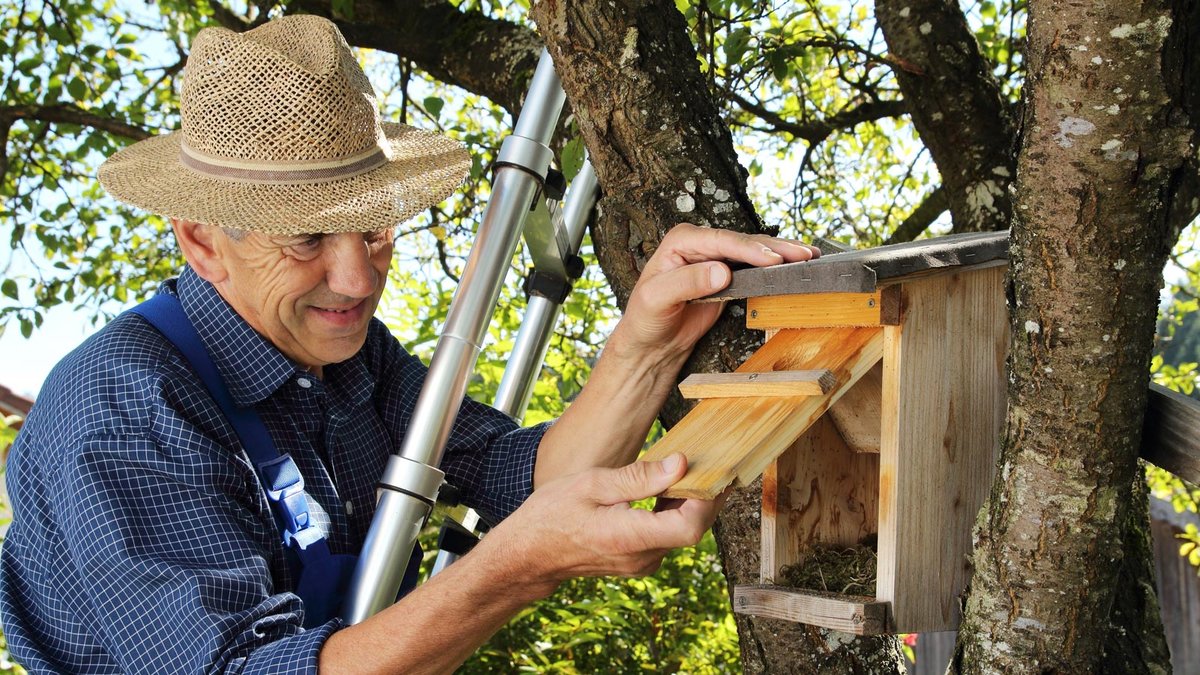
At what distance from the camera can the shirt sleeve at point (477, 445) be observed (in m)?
2.60

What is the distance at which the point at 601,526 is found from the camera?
1.63 metres

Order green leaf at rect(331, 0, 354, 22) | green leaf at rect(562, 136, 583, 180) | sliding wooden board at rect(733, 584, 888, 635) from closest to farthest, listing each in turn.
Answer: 1. sliding wooden board at rect(733, 584, 888, 635)
2. green leaf at rect(562, 136, 583, 180)
3. green leaf at rect(331, 0, 354, 22)

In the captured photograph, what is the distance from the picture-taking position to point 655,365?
7.09ft

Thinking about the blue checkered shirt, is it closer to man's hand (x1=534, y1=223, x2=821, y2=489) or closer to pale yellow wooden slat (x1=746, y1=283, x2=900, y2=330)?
man's hand (x1=534, y1=223, x2=821, y2=489)

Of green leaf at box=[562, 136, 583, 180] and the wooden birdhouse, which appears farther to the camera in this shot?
green leaf at box=[562, 136, 583, 180]

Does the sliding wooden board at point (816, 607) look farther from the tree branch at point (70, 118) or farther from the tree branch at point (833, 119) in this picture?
the tree branch at point (70, 118)

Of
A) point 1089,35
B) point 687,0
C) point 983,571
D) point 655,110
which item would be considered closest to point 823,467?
point 983,571

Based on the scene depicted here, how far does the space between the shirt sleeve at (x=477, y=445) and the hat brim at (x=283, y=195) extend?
0.50 metres

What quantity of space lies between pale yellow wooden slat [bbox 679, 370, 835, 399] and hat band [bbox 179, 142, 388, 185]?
94 cm

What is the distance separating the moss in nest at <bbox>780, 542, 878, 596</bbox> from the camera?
5.90 ft

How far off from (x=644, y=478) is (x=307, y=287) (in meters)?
0.98

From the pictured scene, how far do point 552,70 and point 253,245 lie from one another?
2.49 feet

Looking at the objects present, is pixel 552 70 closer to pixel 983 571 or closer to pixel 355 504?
pixel 355 504

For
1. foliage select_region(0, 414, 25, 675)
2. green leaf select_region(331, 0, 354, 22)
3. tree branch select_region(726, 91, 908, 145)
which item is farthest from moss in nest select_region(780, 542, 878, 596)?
foliage select_region(0, 414, 25, 675)
